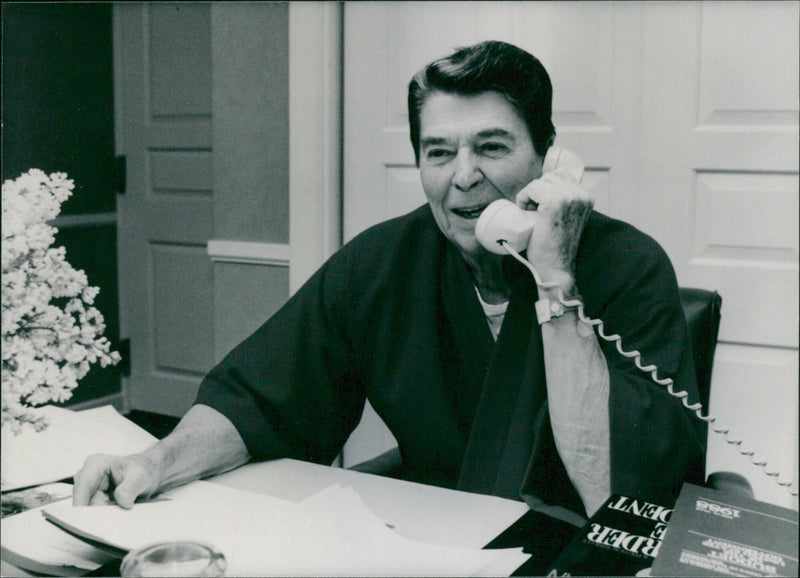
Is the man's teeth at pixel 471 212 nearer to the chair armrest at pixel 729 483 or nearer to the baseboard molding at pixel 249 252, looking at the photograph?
the chair armrest at pixel 729 483

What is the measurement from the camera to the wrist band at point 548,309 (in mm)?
936

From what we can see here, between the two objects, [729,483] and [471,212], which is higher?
[471,212]

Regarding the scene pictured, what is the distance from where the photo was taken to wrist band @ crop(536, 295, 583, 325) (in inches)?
36.8

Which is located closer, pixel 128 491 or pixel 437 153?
pixel 128 491

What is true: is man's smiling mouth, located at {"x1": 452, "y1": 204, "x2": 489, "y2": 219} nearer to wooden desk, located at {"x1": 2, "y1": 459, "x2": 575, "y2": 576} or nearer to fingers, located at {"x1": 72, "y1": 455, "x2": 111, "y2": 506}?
wooden desk, located at {"x1": 2, "y1": 459, "x2": 575, "y2": 576}

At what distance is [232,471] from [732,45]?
131cm

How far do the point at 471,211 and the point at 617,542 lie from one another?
565 millimetres

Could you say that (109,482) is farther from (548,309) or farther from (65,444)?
(548,309)

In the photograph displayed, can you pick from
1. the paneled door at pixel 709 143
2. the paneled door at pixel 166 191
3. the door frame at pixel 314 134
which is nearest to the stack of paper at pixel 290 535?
the paneled door at pixel 166 191

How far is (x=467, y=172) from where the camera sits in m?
1.06

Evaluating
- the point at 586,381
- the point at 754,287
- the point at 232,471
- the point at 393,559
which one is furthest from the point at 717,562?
the point at 754,287

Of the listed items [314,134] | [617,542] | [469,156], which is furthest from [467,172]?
[314,134]

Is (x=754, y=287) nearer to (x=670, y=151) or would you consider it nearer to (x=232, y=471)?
(x=670, y=151)

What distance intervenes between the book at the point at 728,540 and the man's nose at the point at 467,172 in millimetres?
551
